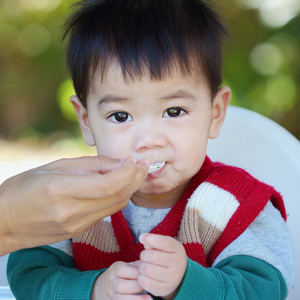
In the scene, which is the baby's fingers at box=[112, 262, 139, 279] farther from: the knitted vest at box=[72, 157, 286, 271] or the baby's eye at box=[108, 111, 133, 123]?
the baby's eye at box=[108, 111, 133, 123]

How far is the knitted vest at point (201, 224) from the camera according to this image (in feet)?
2.67

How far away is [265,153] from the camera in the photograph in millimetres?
1144

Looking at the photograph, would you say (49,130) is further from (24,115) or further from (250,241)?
(250,241)

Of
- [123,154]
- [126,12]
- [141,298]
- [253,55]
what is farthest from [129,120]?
[253,55]

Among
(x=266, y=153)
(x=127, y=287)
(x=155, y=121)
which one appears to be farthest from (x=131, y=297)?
(x=266, y=153)

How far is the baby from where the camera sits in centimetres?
76

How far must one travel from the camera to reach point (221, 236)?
2.71 feet

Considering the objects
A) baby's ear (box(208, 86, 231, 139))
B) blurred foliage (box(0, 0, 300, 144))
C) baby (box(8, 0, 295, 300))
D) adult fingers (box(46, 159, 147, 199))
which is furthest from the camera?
blurred foliage (box(0, 0, 300, 144))

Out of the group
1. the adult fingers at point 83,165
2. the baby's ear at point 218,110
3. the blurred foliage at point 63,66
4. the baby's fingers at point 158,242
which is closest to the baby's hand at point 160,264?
the baby's fingers at point 158,242

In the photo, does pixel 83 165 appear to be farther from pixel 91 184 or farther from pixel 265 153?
pixel 265 153

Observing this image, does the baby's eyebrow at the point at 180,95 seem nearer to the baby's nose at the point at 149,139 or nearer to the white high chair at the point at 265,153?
the baby's nose at the point at 149,139

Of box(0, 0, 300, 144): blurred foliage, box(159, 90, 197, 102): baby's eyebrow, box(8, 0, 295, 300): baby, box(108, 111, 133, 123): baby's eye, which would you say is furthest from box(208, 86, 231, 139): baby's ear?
box(0, 0, 300, 144): blurred foliage

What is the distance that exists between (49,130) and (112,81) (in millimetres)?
2301

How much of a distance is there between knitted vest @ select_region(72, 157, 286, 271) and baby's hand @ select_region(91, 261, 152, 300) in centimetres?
15
